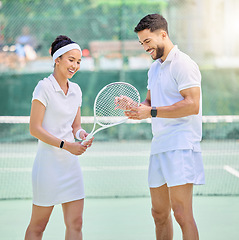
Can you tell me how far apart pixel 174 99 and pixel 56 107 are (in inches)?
25.2

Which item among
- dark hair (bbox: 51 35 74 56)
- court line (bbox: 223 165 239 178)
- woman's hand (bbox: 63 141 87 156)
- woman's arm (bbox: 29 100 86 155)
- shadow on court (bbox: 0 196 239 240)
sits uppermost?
dark hair (bbox: 51 35 74 56)

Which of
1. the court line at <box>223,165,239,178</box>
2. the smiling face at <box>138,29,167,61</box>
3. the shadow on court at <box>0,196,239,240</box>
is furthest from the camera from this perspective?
the court line at <box>223,165,239,178</box>

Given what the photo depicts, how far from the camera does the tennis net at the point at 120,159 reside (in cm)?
598

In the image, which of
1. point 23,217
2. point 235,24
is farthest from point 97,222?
point 235,24

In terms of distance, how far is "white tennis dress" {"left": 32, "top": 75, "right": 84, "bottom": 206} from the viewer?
304 centimetres

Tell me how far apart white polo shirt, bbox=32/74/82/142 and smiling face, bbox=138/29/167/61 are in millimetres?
492

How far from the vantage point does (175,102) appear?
3098 millimetres

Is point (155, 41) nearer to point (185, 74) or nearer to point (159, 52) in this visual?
point (159, 52)

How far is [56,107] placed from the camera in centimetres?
306

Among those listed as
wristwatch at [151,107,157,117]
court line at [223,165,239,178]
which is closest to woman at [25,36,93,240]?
wristwatch at [151,107,157,117]

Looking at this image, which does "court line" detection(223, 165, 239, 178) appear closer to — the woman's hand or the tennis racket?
the tennis racket

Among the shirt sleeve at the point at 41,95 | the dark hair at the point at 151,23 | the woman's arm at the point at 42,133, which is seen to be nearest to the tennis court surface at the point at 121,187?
the woman's arm at the point at 42,133

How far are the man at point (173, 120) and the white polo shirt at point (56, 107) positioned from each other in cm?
34

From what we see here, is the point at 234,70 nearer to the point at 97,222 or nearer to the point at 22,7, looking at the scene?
the point at 22,7
